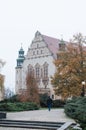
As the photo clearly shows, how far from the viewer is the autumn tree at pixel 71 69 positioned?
136 ft

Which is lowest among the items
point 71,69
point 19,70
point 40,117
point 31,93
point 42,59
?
point 40,117

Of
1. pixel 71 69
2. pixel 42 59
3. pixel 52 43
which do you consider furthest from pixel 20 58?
pixel 71 69

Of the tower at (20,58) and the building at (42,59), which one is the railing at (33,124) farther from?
the tower at (20,58)

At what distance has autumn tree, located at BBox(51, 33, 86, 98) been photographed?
136 feet

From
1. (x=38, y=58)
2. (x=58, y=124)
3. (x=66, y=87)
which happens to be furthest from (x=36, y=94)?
(x=38, y=58)

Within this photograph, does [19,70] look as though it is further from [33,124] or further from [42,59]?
[33,124]

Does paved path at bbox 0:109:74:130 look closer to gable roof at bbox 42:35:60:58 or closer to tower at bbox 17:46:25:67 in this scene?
gable roof at bbox 42:35:60:58

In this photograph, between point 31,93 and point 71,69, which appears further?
point 31,93

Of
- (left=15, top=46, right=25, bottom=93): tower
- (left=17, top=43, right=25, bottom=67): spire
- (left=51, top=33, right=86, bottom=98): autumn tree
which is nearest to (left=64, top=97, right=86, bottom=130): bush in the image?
(left=51, top=33, right=86, bottom=98): autumn tree

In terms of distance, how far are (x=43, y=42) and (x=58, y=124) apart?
53.7 meters

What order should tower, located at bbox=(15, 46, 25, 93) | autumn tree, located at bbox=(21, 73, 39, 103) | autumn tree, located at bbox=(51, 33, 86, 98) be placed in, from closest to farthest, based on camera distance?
autumn tree, located at bbox=(51, 33, 86, 98)
autumn tree, located at bbox=(21, 73, 39, 103)
tower, located at bbox=(15, 46, 25, 93)

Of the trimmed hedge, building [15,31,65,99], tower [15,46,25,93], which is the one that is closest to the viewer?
the trimmed hedge

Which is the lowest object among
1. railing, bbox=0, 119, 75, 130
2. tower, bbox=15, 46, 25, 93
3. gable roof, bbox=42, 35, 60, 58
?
railing, bbox=0, 119, 75, 130

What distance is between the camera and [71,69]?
41.7 metres
